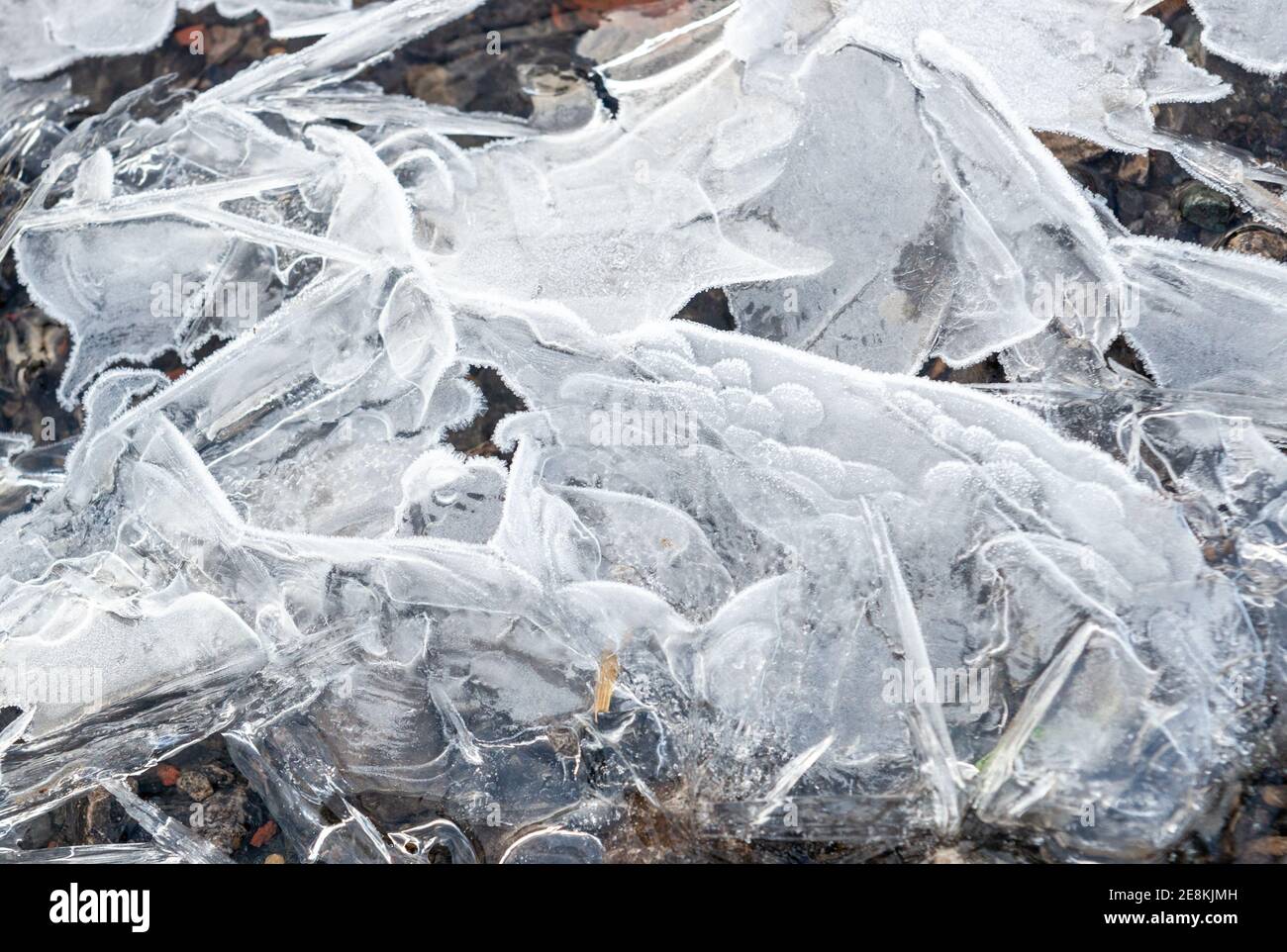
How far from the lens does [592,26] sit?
2.33 m

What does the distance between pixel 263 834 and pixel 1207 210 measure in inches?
109

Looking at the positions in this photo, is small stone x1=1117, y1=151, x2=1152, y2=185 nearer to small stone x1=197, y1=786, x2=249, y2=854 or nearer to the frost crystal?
the frost crystal

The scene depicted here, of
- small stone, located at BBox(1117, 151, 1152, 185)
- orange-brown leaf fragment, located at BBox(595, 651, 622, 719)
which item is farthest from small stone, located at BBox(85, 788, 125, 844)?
small stone, located at BBox(1117, 151, 1152, 185)

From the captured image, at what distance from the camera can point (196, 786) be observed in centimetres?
220

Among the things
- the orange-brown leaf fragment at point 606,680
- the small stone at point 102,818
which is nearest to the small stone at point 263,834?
the small stone at point 102,818

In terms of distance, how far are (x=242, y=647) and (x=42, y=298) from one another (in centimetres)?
108

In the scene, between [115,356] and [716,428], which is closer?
[716,428]

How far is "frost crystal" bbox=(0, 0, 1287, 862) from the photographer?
2023 millimetres

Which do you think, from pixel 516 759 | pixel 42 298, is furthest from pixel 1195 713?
pixel 42 298

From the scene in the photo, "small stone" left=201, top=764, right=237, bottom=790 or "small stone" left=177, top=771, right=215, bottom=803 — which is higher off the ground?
"small stone" left=201, top=764, right=237, bottom=790

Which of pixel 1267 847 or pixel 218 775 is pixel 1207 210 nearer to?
pixel 1267 847

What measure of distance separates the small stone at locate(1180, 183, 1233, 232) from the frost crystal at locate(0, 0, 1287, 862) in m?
0.09

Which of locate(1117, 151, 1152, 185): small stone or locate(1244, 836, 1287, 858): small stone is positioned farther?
locate(1117, 151, 1152, 185): small stone
